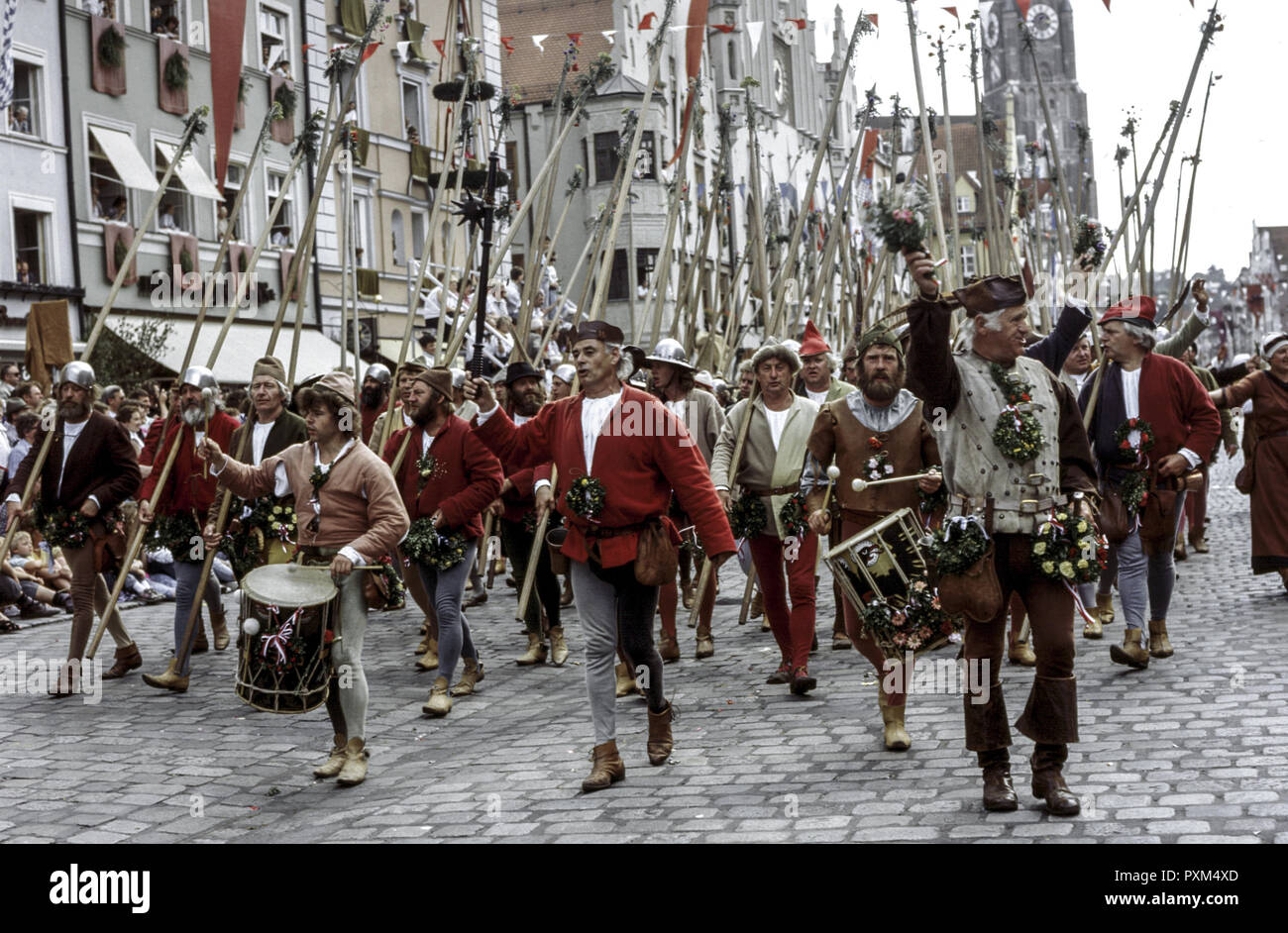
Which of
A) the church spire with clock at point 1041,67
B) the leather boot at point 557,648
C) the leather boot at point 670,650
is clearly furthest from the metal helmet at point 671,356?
the church spire with clock at point 1041,67

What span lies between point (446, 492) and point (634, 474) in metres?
2.66

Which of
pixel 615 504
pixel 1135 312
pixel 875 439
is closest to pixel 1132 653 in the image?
pixel 1135 312

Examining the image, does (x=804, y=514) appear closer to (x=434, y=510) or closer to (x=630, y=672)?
(x=630, y=672)

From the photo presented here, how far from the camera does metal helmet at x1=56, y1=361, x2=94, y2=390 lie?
10.2m

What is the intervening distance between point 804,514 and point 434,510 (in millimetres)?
2117

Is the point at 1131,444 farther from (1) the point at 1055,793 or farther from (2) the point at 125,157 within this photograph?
(2) the point at 125,157

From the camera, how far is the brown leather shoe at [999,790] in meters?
6.12

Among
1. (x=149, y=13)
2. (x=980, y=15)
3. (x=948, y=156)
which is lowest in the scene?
(x=948, y=156)

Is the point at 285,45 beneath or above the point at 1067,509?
above

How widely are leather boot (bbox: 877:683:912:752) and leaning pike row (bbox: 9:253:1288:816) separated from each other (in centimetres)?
2

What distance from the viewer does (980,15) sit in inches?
635

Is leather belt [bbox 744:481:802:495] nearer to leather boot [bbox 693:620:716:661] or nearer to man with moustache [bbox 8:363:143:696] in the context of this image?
leather boot [bbox 693:620:716:661]

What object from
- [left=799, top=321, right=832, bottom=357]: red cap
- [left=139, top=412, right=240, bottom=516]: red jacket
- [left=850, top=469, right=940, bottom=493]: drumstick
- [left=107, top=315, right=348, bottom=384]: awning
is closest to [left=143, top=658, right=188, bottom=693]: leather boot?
[left=139, top=412, right=240, bottom=516]: red jacket
